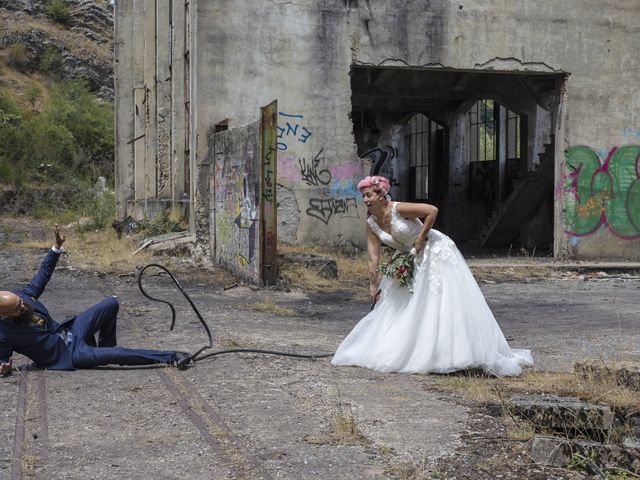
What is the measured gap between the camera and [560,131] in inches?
720

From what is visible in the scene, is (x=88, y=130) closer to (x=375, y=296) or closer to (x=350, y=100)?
(x=350, y=100)

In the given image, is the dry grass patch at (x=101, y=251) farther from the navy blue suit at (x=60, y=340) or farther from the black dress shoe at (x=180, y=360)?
the black dress shoe at (x=180, y=360)

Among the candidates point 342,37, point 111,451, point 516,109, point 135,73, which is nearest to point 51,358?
point 111,451

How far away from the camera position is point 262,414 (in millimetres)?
5746

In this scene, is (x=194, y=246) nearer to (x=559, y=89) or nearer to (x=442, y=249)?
(x=559, y=89)

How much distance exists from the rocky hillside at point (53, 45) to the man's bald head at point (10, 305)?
48599 mm

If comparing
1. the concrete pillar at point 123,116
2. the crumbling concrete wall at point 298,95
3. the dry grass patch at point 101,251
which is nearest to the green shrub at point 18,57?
the concrete pillar at point 123,116

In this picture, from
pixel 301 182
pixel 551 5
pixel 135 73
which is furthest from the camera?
pixel 135 73

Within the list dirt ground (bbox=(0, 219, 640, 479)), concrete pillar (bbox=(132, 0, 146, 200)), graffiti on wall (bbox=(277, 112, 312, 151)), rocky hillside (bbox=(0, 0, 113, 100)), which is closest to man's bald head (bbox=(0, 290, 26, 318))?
dirt ground (bbox=(0, 219, 640, 479))

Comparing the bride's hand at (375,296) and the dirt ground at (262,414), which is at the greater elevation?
the bride's hand at (375,296)

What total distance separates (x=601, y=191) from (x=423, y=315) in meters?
12.5

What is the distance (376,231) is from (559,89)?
12309mm

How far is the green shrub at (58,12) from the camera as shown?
5910cm

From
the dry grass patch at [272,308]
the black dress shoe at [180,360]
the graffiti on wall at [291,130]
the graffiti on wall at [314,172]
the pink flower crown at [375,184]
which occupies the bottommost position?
→ the dry grass patch at [272,308]
